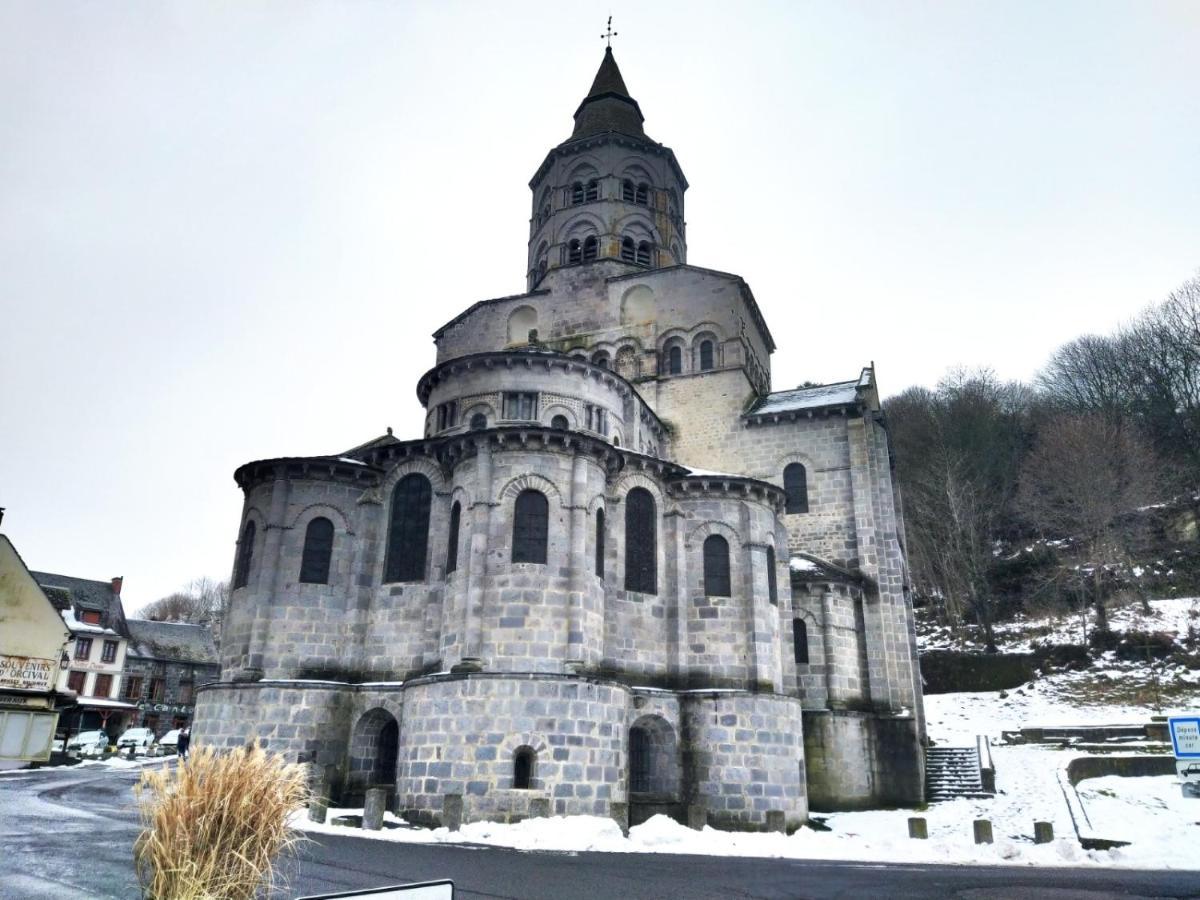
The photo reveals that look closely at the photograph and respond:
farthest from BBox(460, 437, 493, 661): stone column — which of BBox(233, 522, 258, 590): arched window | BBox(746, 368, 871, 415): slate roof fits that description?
BBox(746, 368, 871, 415): slate roof

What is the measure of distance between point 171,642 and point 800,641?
47.8 metres

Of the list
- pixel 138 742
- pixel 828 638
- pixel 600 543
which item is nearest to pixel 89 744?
pixel 138 742

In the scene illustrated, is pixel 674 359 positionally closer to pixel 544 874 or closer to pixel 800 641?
pixel 800 641

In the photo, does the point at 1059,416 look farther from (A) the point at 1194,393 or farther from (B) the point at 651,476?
(B) the point at 651,476

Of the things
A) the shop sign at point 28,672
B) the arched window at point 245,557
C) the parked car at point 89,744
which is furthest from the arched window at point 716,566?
the parked car at point 89,744

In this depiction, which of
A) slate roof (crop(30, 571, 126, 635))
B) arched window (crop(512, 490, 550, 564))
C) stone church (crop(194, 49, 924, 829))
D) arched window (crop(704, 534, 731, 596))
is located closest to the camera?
stone church (crop(194, 49, 924, 829))

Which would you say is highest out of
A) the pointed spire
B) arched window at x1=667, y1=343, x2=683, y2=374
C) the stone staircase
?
the pointed spire

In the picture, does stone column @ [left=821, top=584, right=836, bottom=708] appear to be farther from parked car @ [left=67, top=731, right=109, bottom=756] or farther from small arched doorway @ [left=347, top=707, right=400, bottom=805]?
parked car @ [left=67, top=731, right=109, bottom=756]

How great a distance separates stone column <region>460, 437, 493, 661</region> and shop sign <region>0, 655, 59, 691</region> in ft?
80.6

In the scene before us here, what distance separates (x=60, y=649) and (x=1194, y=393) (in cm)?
5843

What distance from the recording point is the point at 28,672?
34.4 m

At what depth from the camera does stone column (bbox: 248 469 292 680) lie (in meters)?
22.5

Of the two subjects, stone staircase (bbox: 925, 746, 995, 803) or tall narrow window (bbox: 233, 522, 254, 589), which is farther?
stone staircase (bbox: 925, 746, 995, 803)

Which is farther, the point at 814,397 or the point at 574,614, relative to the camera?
the point at 814,397
